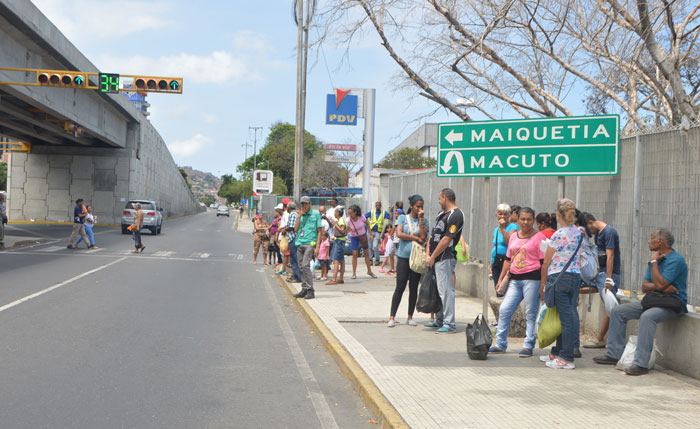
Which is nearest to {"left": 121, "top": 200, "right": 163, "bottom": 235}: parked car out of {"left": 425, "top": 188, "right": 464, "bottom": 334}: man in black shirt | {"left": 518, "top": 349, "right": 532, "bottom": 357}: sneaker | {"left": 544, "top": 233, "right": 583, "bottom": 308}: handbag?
{"left": 425, "top": 188, "right": 464, "bottom": 334}: man in black shirt

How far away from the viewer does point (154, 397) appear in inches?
216

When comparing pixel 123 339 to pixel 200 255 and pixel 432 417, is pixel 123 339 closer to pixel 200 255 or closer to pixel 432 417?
pixel 432 417

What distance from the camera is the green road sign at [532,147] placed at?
7.57m

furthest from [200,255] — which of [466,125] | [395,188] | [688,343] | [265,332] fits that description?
[688,343]

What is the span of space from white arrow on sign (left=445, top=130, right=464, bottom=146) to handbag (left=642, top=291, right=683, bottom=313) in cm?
291

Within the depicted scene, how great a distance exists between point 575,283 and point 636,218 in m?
1.77

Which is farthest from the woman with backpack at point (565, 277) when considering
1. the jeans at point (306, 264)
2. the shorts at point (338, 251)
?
the shorts at point (338, 251)

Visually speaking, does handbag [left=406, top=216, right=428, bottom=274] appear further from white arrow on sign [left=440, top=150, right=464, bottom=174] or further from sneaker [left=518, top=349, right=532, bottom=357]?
sneaker [left=518, top=349, right=532, bottom=357]

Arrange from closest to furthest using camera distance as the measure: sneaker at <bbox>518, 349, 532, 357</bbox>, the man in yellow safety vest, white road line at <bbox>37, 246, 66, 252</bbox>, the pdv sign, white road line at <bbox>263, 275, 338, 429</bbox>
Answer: white road line at <bbox>263, 275, 338, 429</bbox>
sneaker at <bbox>518, 349, 532, 357</bbox>
the man in yellow safety vest
white road line at <bbox>37, 246, 66, 252</bbox>
the pdv sign

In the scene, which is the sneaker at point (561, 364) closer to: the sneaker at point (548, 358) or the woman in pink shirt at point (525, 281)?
the sneaker at point (548, 358)

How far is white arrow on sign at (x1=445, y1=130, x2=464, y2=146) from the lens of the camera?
8.18 m

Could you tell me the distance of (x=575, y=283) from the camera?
6.80 metres

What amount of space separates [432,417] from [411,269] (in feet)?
13.8

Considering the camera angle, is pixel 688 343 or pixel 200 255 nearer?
pixel 688 343
